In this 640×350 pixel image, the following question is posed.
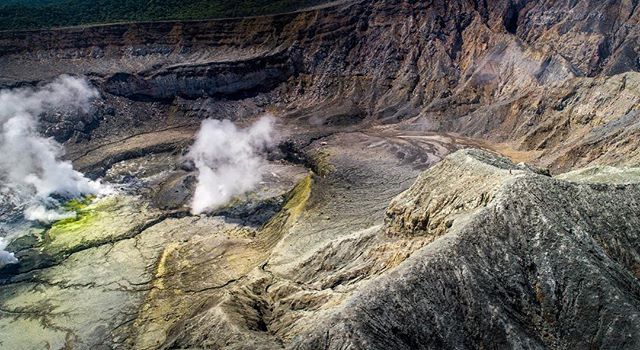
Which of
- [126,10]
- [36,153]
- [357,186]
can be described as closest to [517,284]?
[357,186]

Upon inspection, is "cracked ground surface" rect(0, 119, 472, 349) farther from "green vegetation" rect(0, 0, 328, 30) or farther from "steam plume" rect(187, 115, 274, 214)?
"green vegetation" rect(0, 0, 328, 30)

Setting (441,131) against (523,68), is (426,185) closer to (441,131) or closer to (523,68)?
(441,131)

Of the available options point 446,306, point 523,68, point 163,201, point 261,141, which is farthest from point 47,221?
point 523,68

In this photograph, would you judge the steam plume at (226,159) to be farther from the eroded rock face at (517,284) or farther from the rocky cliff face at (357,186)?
the eroded rock face at (517,284)

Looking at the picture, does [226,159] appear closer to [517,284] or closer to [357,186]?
[357,186]

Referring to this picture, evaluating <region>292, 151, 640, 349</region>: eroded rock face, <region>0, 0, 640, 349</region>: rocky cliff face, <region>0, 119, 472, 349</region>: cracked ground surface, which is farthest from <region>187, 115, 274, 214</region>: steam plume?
<region>292, 151, 640, 349</region>: eroded rock face
